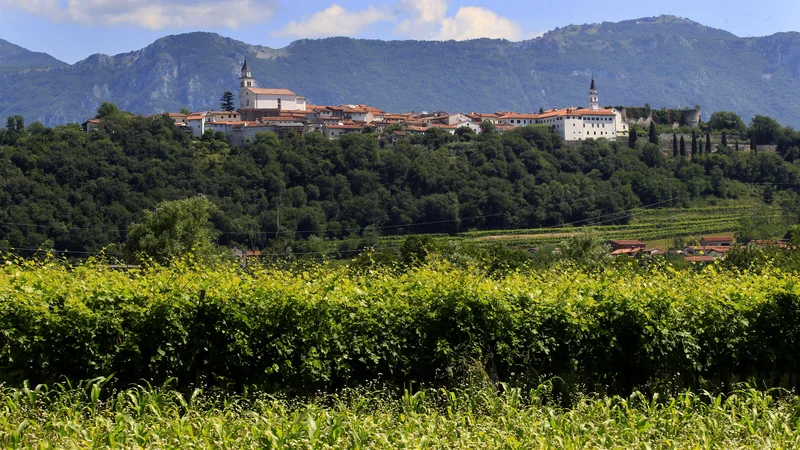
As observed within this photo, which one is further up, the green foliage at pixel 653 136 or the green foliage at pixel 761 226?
the green foliage at pixel 653 136

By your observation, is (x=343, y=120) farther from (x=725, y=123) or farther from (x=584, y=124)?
(x=725, y=123)

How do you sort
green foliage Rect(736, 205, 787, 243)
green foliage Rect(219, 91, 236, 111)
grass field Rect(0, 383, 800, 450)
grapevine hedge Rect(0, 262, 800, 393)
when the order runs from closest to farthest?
grass field Rect(0, 383, 800, 450)
grapevine hedge Rect(0, 262, 800, 393)
green foliage Rect(736, 205, 787, 243)
green foliage Rect(219, 91, 236, 111)

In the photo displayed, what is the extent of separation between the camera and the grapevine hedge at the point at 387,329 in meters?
8.09

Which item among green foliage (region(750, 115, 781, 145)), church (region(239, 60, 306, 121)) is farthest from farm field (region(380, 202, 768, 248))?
church (region(239, 60, 306, 121))

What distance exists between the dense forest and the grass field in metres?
51.3

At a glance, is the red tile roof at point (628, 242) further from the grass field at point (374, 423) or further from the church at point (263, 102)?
the church at point (263, 102)

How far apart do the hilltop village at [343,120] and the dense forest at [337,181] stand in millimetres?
4091

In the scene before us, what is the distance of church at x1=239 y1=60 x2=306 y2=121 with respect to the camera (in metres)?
107

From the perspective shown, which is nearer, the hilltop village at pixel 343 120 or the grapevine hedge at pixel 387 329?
the grapevine hedge at pixel 387 329

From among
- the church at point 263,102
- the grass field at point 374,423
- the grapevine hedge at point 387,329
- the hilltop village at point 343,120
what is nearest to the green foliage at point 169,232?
the grapevine hedge at point 387,329

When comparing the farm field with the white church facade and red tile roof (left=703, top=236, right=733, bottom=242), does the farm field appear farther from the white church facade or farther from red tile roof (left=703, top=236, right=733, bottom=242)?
the white church facade

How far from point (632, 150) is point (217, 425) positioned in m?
88.7

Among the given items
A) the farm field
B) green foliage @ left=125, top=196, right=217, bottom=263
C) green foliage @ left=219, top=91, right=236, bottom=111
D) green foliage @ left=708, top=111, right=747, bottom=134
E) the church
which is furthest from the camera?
green foliage @ left=219, top=91, right=236, bottom=111

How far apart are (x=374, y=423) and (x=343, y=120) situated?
337 feet
